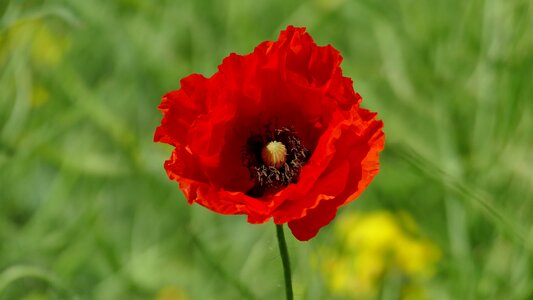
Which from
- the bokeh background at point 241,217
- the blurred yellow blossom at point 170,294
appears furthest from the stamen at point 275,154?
the blurred yellow blossom at point 170,294

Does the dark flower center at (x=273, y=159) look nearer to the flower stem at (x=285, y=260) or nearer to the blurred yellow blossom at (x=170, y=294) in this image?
the flower stem at (x=285, y=260)

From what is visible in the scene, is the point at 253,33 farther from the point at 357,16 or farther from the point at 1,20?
the point at 1,20

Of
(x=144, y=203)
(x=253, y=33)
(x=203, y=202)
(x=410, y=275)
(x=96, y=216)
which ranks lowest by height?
(x=203, y=202)

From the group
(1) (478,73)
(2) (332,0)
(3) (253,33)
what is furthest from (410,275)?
(2) (332,0)

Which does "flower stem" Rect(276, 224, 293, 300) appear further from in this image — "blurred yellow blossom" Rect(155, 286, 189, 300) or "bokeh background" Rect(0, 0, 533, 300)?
"blurred yellow blossom" Rect(155, 286, 189, 300)

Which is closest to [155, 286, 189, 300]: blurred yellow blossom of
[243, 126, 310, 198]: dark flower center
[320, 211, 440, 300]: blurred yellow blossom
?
[320, 211, 440, 300]: blurred yellow blossom

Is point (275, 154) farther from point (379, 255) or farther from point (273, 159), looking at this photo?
point (379, 255)
